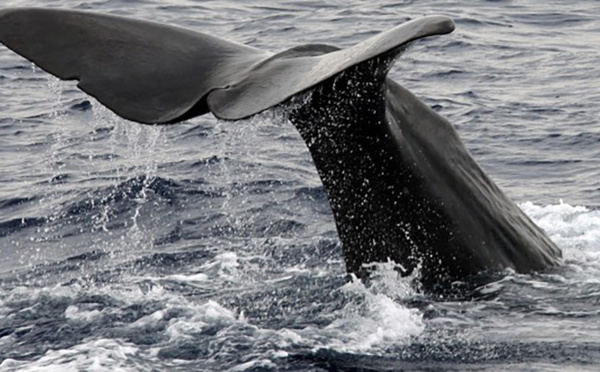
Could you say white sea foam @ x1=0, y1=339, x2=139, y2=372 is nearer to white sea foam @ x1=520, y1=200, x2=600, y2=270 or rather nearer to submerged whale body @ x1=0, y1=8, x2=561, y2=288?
submerged whale body @ x1=0, y1=8, x2=561, y2=288

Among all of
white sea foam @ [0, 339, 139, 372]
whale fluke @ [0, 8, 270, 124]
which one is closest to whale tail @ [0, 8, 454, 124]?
whale fluke @ [0, 8, 270, 124]

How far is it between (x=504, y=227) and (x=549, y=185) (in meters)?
4.16

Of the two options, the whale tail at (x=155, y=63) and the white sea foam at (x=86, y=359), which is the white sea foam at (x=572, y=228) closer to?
the whale tail at (x=155, y=63)

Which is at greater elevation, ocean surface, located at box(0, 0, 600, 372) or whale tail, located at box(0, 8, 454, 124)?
whale tail, located at box(0, 8, 454, 124)

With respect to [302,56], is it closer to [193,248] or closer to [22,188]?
[193,248]

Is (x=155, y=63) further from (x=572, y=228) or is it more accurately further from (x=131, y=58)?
(x=572, y=228)

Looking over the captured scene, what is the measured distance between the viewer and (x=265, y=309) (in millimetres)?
6633

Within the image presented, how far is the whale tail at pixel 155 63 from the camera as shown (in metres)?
5.23

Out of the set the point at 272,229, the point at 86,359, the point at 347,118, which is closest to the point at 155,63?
the point at 347,118

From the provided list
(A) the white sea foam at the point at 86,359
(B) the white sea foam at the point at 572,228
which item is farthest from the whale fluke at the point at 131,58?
(B) the white sea foam at the point at 572,228

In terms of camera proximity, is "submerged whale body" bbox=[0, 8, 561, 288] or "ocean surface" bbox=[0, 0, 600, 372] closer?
"submerged whale body" bbox=[0, 8, 561, 288]

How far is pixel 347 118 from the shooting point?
5.67m

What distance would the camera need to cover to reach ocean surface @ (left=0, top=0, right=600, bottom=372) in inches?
233

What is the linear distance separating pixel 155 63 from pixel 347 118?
2.80 ft
